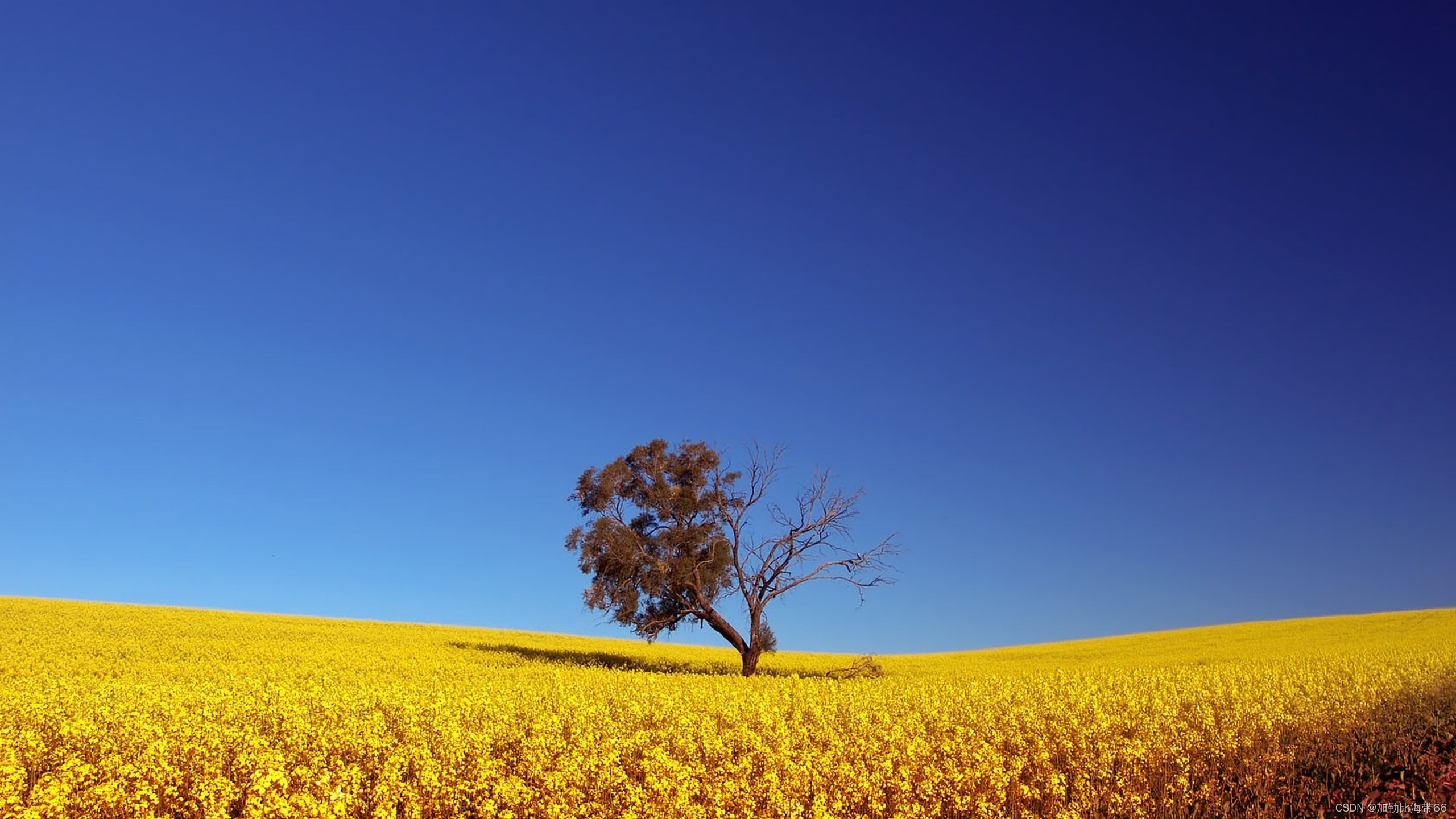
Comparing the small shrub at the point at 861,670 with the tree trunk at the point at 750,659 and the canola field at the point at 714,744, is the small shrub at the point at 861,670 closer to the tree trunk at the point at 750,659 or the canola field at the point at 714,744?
the tree trunk at the point at 750,659

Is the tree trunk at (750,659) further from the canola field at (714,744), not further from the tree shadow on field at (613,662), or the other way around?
the canola field at (714,744)

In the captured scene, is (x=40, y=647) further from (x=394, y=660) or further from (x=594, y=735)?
(x=594, y=735)

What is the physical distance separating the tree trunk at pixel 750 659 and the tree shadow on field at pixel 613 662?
331 mm

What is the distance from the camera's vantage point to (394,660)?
26953 millimetres

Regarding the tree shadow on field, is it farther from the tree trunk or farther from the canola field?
the canola field

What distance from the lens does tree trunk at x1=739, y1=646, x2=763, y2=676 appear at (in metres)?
27.7

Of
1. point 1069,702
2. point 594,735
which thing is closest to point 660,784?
point 594,735

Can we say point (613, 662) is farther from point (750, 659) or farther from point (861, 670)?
point (861, 670)

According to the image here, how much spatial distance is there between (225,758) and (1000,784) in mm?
8037

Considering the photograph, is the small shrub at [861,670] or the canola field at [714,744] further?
the small shrub at [861,670]

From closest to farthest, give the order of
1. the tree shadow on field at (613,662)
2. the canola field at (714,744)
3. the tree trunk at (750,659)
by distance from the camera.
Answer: the canola field at (714,744) → the tree trunk at (750,659) → the tree shadow on field at (613,662)

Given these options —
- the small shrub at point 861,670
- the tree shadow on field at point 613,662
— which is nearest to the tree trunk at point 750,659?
the tree shadow on field at point 613,662

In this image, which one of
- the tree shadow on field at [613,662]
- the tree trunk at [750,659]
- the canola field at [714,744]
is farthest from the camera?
the tree shadow on field at [613,662]

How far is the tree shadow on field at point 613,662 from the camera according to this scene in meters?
28.6
